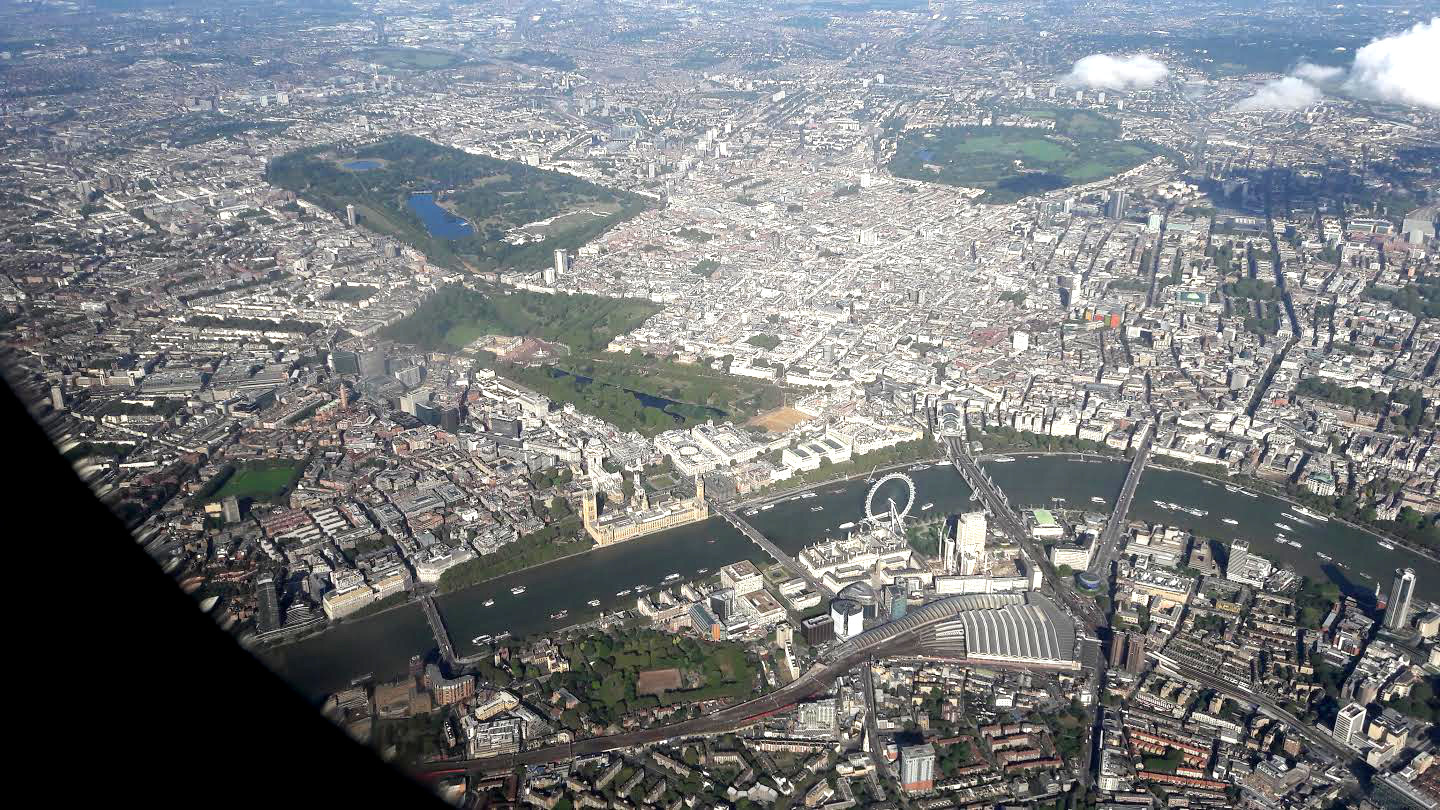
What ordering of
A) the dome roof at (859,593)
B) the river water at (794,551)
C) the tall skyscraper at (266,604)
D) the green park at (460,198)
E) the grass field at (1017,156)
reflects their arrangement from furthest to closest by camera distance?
the grass field at (1017,156), the green park at (460,198), the dome roof at (859,593), the river water at (794,551), the tall skyscraper at (266,604)

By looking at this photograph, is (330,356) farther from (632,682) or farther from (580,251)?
(632,682)

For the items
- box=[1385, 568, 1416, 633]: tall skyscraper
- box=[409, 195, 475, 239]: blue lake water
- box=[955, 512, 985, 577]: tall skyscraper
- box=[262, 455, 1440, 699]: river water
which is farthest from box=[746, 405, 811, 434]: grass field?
box=[409, 195, 475, 239]: blue lake water

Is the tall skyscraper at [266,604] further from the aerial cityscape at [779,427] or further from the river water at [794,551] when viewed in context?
the river water at [794,551]

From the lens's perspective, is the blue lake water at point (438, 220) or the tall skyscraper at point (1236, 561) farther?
the blue lake water at point (438, 220)

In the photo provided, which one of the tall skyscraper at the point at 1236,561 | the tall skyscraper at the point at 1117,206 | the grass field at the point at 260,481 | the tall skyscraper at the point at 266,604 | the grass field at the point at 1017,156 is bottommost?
the grass field at the point at 1017,156

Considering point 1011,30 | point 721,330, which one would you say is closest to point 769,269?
point 721,330

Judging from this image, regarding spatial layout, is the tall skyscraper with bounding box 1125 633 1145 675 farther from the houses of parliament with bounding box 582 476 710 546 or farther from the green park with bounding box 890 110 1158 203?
the green park with bounding box 890 110 1158 203

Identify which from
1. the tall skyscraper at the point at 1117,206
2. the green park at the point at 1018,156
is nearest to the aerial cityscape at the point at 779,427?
the green park at the point at 1018,156
